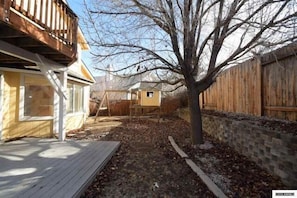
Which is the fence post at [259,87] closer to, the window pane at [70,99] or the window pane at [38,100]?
the window pane at [38,100]

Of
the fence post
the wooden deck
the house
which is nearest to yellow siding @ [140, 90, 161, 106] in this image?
the house

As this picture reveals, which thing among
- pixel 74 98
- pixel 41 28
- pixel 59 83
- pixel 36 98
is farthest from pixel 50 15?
pixel 74 98

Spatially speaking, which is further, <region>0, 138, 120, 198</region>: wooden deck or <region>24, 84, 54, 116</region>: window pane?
<region>24, 84, 54, 116</region>: window pane

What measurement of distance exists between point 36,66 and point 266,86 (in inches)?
276

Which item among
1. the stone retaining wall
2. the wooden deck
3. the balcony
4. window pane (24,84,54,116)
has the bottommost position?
the wooden deck

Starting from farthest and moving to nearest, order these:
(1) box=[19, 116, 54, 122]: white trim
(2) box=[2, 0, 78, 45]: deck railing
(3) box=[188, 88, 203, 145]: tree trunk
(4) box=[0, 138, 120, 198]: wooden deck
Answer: (1) box=[19, 116, 54, 122]: white trim, (3) box=[188, 88, 203, 145]: tree trunk, (2) box=[2, 0, 78, 45]: deck railing, (4) box=[0, 138, 120, 198]: wooden deck

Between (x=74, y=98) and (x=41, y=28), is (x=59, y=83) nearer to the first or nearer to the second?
(x=41, y=28)

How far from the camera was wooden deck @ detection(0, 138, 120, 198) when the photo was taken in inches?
135

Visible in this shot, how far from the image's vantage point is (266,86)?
5.70m

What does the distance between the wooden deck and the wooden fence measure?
4095 mm

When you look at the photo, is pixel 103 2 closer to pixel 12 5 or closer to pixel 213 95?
pixel 12 5

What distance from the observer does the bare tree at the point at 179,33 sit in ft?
17.5

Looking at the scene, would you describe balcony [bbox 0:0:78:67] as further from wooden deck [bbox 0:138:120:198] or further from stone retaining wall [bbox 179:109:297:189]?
stone retaining wall [bbox 179:109:297:189]

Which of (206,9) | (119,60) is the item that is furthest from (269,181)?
(119,60)
